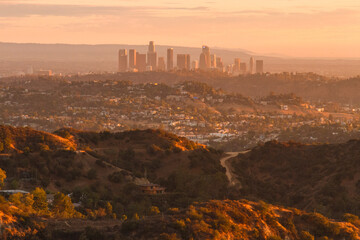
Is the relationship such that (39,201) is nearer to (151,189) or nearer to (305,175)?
(151,189)

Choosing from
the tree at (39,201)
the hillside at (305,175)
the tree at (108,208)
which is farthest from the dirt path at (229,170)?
the tree at (39,201)

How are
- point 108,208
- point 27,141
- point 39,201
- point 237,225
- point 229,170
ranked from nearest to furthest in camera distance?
point 237,225
point 39,201
point 108,208
point 27,141
point 229,170

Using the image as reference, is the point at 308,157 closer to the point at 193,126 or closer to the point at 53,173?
the point at 53,173

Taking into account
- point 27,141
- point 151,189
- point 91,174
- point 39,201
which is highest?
point 39,201

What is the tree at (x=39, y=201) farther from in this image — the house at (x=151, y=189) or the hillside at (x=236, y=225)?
the house at (x=151, y=189)

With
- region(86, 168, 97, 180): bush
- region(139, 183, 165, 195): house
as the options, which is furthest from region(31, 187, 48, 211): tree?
region(86, 168, 97, 180): bush

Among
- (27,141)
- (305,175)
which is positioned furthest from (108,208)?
(305,175)

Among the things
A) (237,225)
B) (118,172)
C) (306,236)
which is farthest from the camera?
(118,172)

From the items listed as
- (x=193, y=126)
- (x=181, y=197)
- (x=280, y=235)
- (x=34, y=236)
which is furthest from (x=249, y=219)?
(x=193, y=126)

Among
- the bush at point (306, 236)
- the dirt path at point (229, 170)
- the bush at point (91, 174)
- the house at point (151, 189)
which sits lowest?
the dirt path at point (229, 170)
